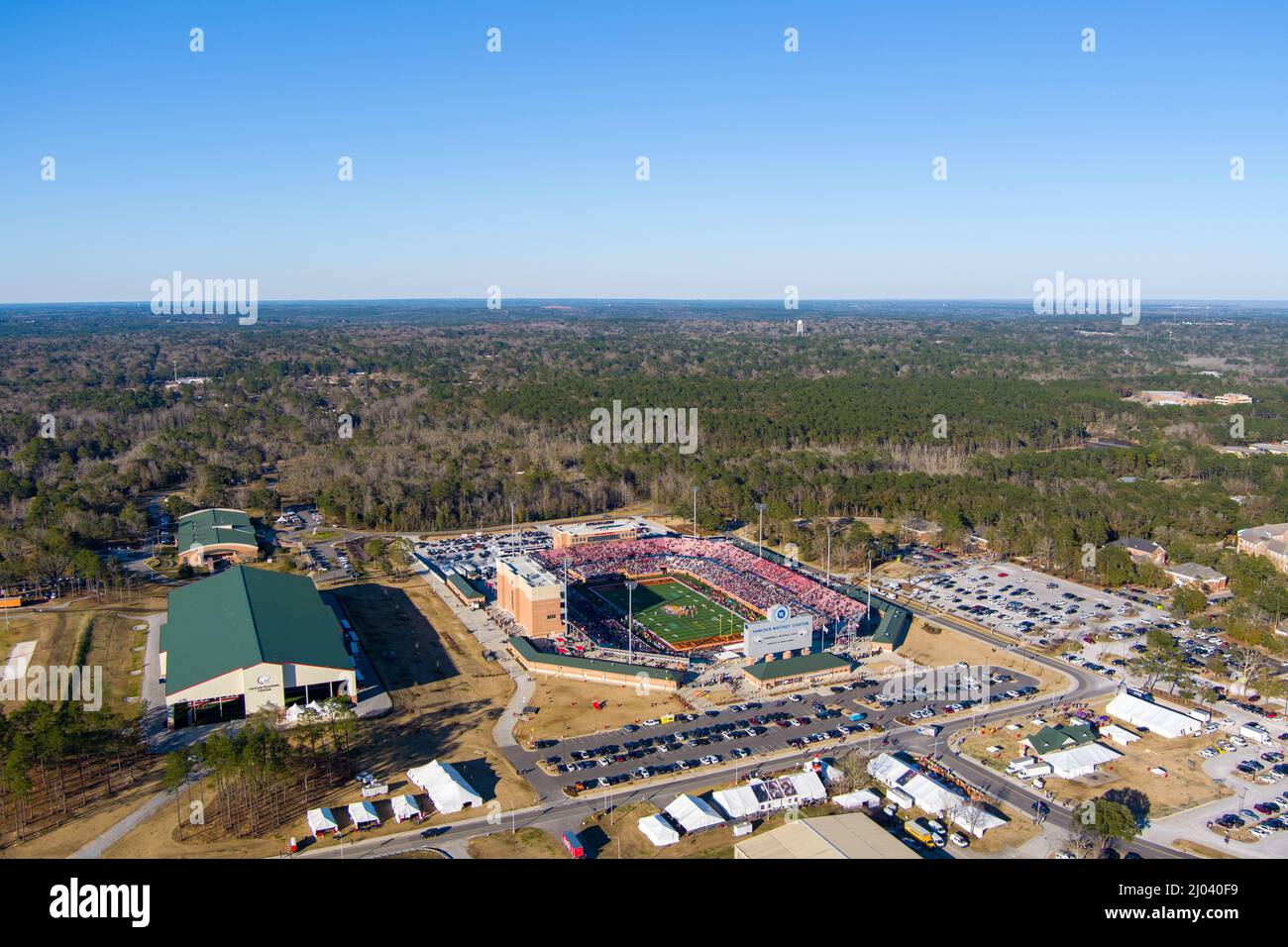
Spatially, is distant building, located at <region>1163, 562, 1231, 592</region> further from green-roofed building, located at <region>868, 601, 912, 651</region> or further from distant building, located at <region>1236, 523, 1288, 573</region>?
green-roofed building, located at <region>868, 601, 912, 651</region>

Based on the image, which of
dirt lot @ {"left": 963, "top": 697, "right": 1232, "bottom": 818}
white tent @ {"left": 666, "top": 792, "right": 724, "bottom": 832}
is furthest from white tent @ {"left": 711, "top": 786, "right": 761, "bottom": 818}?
dirt lot @ {"left": 963, "top": 697, "right": 1232, "bottom": 818}

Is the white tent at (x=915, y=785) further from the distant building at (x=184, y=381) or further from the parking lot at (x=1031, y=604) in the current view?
the distant building at (x=184, y=381)

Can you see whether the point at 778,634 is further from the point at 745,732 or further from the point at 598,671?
the point at 598,671

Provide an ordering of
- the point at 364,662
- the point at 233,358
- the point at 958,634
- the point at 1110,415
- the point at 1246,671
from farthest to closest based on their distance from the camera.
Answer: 1. the point at 233,358
2. the point at 1110,415
3. the point at 958,634
4. the point at 364,662
5. the point at 1246,671

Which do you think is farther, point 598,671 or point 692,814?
point 598,671

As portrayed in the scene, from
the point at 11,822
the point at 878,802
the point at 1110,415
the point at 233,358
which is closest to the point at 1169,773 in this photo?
the point at 878,802

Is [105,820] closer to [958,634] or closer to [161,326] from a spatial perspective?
[958,634]

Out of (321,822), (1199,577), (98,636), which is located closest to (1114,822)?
(321,822)

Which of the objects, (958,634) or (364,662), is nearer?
(364,662)
